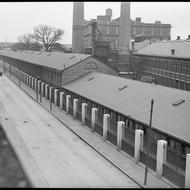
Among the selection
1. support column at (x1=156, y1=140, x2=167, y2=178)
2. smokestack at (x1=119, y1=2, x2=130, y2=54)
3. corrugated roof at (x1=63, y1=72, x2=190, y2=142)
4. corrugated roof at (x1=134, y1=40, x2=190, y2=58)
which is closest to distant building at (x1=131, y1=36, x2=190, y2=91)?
corrugated roof at (x1=134, y1=40, x2=190, y2=58)

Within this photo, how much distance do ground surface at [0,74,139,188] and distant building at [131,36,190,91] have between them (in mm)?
24761

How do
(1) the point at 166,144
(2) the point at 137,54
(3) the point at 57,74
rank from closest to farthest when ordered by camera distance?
(1) the point at 166,144, (3) the point at 57,74, (2) the point at 137,54

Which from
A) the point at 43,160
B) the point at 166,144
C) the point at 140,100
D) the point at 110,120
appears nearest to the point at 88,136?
the point at 110,120

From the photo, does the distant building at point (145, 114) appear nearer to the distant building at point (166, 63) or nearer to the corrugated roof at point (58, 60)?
the corrugated roof at point (58, 60)

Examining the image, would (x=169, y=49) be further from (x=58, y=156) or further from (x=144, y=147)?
(x=58, y=156)

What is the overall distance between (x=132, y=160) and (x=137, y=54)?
52316 millimetres

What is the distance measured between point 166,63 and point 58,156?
40687 millimetres

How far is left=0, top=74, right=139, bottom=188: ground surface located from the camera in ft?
62.7

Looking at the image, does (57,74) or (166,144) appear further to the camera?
(57,74)

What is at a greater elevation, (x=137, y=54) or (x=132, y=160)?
(x=137, y=54)

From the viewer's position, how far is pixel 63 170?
20.5m

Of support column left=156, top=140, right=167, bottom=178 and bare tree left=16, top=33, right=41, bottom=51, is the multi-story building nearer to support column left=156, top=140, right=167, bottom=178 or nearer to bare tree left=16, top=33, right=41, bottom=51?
bare tree left=16, top=33, right=41, bottom=51

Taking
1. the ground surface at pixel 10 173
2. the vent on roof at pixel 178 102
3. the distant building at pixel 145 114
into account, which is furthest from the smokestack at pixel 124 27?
the ground surface at pixel 10 173

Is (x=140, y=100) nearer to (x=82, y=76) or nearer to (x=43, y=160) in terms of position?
(x=43, y=160)
